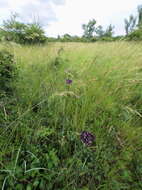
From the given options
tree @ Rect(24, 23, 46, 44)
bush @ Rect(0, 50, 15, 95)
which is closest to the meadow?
bush @ Rect(0, 50, 15, 95)

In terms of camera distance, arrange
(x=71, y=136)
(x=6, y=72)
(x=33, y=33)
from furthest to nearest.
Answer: (x=33, y=33)
(x=6, y=72)
(x=71, y=136)

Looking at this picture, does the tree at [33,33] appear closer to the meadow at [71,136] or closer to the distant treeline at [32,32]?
the distant treeline at [32,32]

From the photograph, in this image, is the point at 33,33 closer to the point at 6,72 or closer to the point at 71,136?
the point at 6,72

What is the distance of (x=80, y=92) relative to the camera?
123cm

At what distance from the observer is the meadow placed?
0.64 m

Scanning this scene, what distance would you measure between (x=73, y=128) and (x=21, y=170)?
0.42m

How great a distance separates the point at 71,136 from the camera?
0.82 meters

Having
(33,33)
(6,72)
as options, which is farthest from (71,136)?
(33,33)

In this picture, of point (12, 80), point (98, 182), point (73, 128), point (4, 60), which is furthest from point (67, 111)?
point (4, 60)

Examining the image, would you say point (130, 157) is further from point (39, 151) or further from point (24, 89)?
point (24, 89)

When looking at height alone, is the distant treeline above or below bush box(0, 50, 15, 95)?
above

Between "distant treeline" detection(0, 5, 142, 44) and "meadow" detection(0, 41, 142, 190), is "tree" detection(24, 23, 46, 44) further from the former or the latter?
"meadow" detection(0, 41, 142, 190)

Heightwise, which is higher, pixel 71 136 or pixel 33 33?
pixel 33 33

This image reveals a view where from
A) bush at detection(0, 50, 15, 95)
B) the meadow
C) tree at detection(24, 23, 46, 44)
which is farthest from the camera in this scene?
tree at detection(24, 23, 46, 44)
